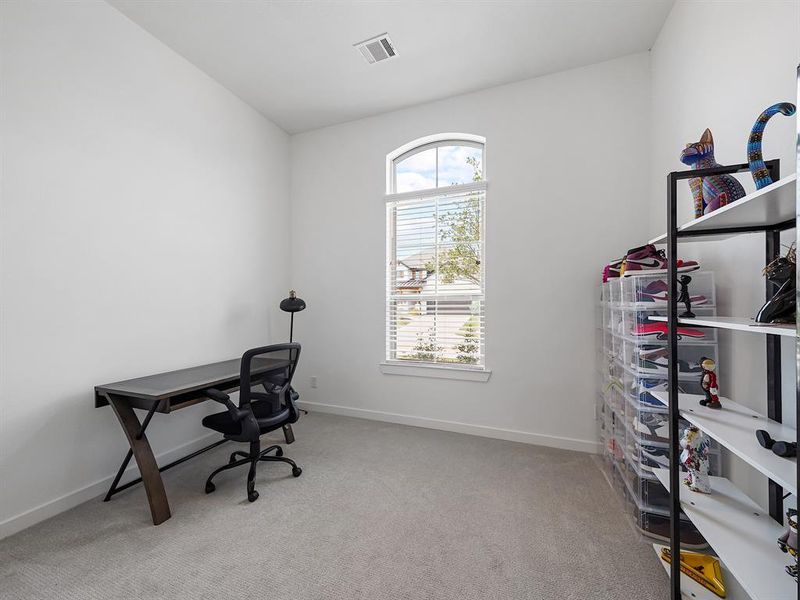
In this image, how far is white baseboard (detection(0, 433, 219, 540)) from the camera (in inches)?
71.9

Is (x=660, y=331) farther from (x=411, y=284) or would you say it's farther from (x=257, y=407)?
(x=257, y=407)

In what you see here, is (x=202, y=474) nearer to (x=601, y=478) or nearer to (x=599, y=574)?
(x=599, y=574)

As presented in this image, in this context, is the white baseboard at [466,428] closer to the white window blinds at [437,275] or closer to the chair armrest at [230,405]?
the white window blinds at [437,275]

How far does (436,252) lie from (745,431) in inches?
98.9

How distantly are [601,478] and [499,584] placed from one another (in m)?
1.28

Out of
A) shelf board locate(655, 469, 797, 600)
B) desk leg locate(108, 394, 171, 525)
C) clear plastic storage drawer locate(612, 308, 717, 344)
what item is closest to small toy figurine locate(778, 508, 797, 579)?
shelf board locate(655, 469, 797, 600)

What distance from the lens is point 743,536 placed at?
49.1 inches

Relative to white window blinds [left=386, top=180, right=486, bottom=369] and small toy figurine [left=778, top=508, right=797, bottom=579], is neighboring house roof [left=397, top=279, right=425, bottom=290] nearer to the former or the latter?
white window blinds [left=386, top=180, right=486, bottom=369]

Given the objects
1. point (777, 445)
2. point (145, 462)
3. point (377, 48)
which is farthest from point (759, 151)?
point (145, 462)

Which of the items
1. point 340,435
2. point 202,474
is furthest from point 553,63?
point 202,474

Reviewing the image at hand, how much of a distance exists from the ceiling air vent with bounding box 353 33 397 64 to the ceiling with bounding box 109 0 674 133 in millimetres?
48

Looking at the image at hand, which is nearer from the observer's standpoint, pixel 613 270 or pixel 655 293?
pixel 655 293

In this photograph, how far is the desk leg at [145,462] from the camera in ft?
6.34

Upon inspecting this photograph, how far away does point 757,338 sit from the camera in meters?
1.50
